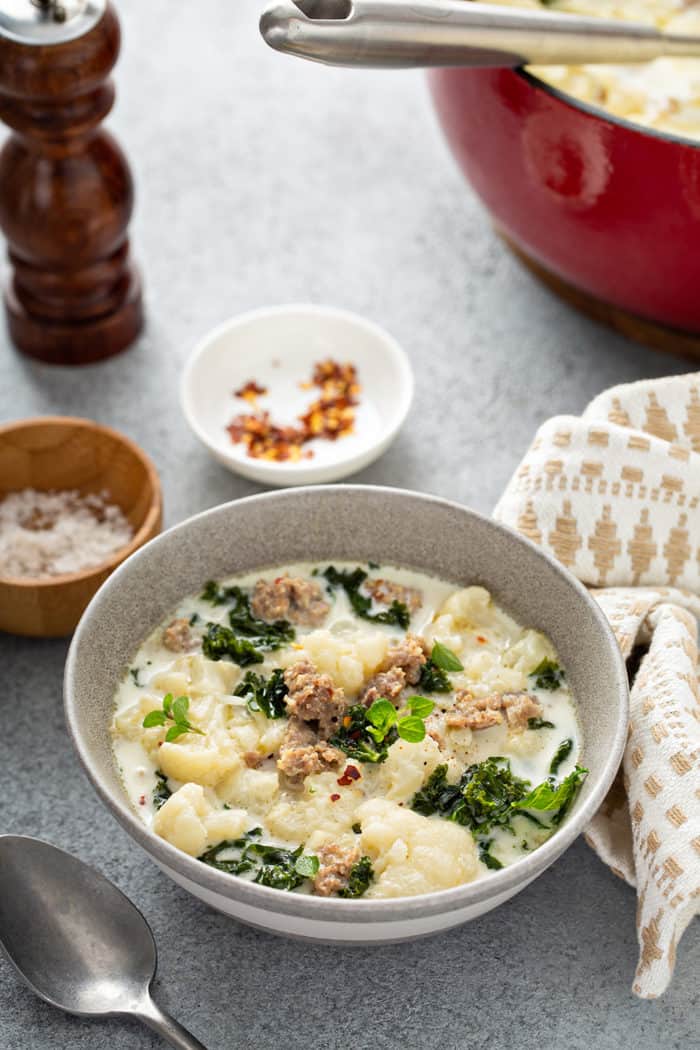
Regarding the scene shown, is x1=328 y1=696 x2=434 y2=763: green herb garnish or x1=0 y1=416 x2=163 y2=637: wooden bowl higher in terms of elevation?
x1=328 y1=696 x2=434 y2=763: green herb garnish

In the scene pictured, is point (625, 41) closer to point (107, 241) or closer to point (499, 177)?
point (499, 177)

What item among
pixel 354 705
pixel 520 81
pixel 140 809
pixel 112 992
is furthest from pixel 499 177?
pixel 112 992

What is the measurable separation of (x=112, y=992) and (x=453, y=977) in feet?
1.42

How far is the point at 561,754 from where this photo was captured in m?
1.79

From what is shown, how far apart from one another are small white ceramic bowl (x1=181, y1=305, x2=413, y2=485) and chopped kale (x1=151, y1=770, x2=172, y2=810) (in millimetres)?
805

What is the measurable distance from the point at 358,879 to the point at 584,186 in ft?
4.33

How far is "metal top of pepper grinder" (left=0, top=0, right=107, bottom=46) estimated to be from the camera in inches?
90.0

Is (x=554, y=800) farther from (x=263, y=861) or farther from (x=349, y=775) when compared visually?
(x=263, y=861)

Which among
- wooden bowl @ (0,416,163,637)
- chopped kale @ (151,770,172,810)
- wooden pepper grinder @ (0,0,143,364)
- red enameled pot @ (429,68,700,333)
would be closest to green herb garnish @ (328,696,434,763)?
chopped kale @ (151,770,172,810)

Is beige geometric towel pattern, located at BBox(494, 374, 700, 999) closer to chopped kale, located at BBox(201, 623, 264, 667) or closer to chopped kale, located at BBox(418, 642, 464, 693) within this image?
chopped kale, located at BBox(418, 642, 464, 693)

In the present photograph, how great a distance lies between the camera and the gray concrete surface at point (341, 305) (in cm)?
173

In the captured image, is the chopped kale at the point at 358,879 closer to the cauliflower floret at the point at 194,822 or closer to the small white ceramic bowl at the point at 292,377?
the cauliflower floret at the point at 194,822

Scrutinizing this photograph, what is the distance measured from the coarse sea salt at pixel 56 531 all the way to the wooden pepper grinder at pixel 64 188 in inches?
18.7

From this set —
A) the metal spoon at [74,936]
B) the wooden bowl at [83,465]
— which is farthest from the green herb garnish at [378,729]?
the wooden bowl at [83,465]
